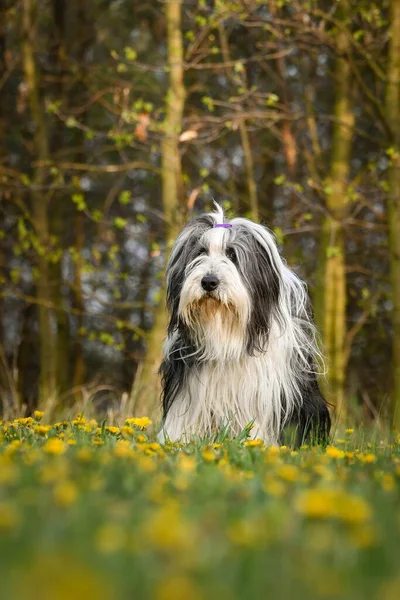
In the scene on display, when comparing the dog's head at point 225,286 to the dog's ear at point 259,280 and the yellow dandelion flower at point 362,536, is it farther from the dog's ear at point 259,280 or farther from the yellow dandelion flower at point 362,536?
the yellow dandelion flower at point 362,536

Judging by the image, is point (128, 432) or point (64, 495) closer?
point (64, 495)

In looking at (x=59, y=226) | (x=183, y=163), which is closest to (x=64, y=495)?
(x=59, y=226)

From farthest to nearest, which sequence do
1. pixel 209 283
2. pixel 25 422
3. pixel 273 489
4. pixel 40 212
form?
pixel 40 212
pixel 209 283
pixel 25 422
pixel 273 489

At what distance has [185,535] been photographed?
1467 mm

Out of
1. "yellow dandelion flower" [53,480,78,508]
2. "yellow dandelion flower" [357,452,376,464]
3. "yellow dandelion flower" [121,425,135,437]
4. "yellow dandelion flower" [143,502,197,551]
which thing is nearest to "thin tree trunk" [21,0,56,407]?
"yellow dandelion flower" [121,425,135,437]

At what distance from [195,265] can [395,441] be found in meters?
1.38

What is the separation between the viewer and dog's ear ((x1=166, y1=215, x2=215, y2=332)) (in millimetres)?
4938

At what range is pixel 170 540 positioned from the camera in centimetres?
143

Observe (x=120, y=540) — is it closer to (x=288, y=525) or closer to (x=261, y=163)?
(x=288, y=525)

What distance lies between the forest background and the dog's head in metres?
2.12

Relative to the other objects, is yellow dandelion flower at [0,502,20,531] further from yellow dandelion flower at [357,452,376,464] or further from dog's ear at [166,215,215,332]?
dog's ear at [166,215,215,332]

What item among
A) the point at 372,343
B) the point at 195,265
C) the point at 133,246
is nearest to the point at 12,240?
the point at 133,246

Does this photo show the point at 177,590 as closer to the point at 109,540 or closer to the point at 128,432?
the point at 109,540

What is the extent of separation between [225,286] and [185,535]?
326 cm
